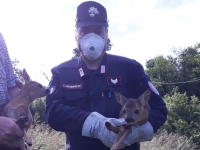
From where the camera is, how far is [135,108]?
347 centimetres

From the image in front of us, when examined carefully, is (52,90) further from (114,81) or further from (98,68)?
(114,81)

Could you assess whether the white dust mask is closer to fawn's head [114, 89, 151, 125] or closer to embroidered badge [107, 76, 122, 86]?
embroidered badge [107, 76, 122, 86]

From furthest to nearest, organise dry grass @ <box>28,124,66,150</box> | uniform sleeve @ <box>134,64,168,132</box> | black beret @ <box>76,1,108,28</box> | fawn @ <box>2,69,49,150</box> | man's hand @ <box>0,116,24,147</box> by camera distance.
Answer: dry grass @ <box>28,124,66,150</box>, black beret @ <box>76,1,108,28</box>, uniform sleeve @ <box>134,64,168,132</box>, fawn @ <box>2,69,49,150</box>, man's hand @ <box>0,116,24,147</box>

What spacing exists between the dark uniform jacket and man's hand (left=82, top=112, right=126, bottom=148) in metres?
0.07

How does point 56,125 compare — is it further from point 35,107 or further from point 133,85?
point 35,107

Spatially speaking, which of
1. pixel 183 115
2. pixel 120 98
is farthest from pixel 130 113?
pixel 183 115

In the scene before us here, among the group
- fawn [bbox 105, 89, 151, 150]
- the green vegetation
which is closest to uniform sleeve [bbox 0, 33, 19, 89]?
fawn [bbox 105, 89, 151, 150]

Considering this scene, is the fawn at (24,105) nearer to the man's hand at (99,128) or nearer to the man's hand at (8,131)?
the man's hand at (8,131)

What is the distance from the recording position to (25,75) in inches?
188

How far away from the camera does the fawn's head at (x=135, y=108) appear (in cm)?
345

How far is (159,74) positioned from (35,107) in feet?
88.6

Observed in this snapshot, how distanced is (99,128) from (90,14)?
1.39 meters

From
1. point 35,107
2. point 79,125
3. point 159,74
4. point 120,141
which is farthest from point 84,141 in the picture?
point 159,74

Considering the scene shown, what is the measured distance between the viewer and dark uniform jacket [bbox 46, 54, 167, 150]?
3678mm
